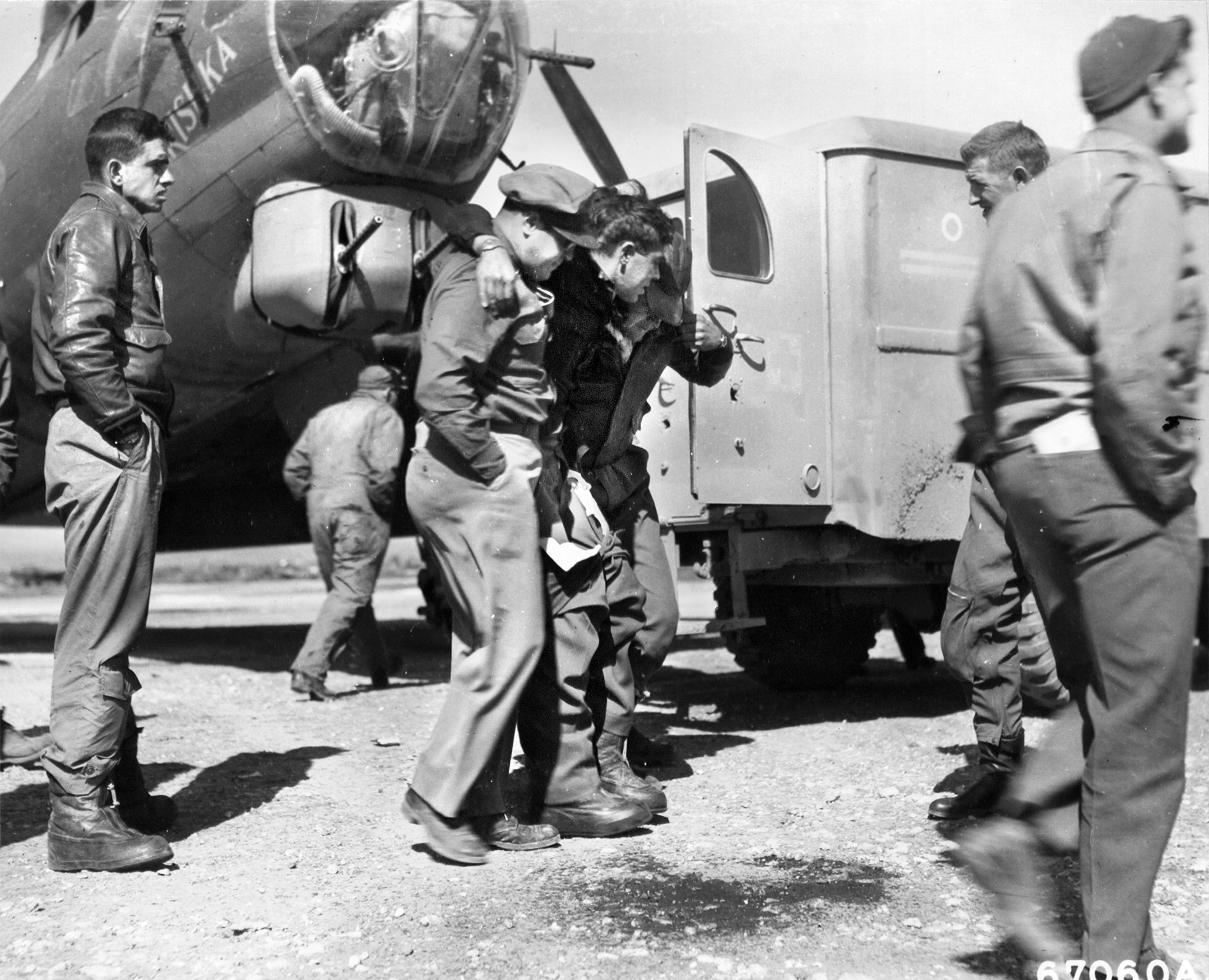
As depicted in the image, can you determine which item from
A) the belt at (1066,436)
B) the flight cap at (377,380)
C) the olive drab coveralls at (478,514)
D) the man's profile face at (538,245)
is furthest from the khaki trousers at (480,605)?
the flight cap at (377,380)

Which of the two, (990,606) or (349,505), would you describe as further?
(349,505)

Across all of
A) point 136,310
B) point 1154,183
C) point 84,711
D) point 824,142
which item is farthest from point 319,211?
point 1154,183

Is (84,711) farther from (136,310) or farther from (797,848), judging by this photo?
(797,848)

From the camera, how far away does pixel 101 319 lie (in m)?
3.81

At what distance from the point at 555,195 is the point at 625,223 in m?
0.27

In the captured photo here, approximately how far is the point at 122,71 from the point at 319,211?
58.7 inches

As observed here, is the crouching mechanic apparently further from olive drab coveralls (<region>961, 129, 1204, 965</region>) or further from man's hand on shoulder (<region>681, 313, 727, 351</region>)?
olive drab coveralls (<region>961, 129, 1204, 965</region>)

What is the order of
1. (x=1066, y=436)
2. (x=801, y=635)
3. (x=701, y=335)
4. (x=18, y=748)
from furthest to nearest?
(x=801, y=635)
(x=18, y=748)
(x=701, y=335)
(x=1066, y=436)

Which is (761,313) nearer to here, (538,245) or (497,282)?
(538,245)

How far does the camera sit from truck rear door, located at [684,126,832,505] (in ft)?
19.4

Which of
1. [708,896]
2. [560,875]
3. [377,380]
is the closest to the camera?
[708,896]

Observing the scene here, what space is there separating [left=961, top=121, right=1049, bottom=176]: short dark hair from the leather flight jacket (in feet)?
8.16

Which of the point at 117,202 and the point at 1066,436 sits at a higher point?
the point at 117,202

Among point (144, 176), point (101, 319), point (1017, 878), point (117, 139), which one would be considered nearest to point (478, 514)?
point (101, 319)
